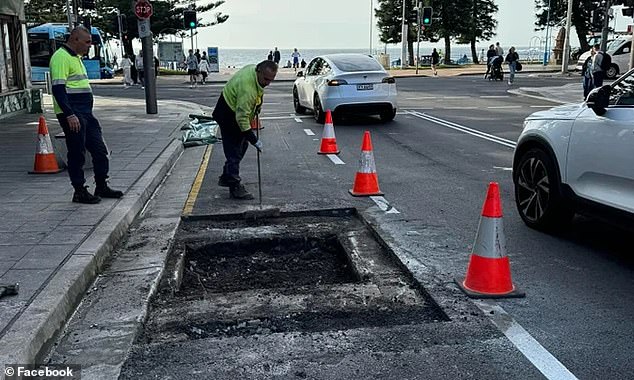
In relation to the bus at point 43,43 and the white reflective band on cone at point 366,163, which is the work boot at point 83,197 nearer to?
the white reflective band on cone at point 366,163

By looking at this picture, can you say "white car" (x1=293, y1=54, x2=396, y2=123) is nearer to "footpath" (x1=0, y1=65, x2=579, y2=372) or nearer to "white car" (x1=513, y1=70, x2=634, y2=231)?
"footpath" (x1=0, y1=65, x2=579, y2=372)

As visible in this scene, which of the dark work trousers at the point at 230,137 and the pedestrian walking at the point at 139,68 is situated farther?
the pedestrian walking at the point at 139,68

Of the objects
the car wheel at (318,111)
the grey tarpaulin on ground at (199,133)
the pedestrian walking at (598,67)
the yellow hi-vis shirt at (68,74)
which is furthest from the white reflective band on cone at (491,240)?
the pedestrian walking at (598,67)

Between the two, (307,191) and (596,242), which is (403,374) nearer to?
(596,242)

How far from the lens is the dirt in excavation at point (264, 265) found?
5.29m

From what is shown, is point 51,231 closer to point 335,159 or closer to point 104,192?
point 104,192

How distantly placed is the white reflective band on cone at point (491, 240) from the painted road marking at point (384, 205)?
236cm

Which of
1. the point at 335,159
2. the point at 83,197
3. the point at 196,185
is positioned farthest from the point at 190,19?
the point at 83,197

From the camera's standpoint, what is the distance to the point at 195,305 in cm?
450

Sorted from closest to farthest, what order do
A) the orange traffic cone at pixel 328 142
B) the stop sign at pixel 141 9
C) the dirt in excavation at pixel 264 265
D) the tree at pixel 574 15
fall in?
the dirt in excavation at pixel 264 265, the orange traffic cone at pixel 328 142, the stop sign at pixel 141 9, the tree at pixel 574 15

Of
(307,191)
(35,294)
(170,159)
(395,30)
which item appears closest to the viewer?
(35,294)

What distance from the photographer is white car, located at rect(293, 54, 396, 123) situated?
14.7 m

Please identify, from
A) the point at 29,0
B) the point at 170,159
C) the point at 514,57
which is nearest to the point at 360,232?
the point at 170,159

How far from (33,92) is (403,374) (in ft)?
Answer: 55.5
